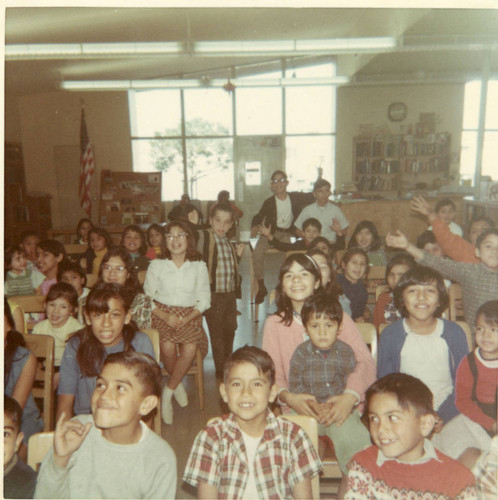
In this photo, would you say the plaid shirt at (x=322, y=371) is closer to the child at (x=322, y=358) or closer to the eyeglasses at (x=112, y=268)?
the child at (x=322, y=358)

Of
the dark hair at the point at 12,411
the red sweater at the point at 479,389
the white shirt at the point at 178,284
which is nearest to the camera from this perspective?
the dark hair at the point at 12,411

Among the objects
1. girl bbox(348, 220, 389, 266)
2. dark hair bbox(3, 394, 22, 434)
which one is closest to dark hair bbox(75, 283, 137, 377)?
dark hair bbox(3, 394, 22, 434)

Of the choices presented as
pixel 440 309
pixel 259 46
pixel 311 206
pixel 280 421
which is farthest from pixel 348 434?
pixel 259 46

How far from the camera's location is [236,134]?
9.86m

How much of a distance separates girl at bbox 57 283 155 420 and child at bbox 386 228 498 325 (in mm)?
1386

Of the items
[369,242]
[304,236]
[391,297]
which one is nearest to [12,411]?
[391,297]

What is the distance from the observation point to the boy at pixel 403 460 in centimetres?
133

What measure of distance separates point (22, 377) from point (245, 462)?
101 cm

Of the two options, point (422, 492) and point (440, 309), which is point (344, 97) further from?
point (422, 492)

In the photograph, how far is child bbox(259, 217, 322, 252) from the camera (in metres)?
4.33

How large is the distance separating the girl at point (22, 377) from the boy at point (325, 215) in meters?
3.11

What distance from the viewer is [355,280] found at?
10.5 feet

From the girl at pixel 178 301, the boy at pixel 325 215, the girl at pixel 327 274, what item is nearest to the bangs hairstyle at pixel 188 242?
the girl at pixel 178 301

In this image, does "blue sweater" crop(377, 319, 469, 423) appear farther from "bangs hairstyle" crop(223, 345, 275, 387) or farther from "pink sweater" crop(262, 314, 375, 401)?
"bangs hairstyle" crop(223, 345, 275, 387)
